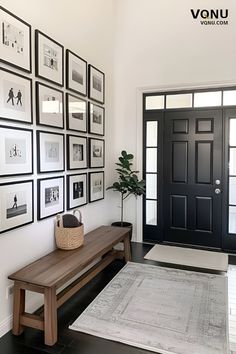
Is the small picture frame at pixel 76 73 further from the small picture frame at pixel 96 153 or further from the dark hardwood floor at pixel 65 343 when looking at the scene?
the dark hardwood floor at pixel 65 343

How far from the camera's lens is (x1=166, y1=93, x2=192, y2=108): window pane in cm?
423

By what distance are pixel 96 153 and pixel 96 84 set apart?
92 centimetres

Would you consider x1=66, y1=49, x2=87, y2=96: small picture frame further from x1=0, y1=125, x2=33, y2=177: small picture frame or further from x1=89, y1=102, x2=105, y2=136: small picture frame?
x1=0, y1=125, x2=33, y2=177: small picture frame

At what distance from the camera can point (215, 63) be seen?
3951 mm

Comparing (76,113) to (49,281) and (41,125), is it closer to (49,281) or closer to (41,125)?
(41,125)

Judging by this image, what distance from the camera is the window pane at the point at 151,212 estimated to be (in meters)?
4.53

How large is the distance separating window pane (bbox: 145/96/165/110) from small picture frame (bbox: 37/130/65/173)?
1.98 m

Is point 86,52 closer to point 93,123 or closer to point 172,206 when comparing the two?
point 93,123

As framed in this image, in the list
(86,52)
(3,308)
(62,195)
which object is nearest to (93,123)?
(86,52)

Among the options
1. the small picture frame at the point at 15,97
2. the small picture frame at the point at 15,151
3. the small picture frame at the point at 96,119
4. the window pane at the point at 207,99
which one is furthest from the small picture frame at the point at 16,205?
the window pane at the point at 207,99

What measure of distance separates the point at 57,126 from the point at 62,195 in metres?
0.72

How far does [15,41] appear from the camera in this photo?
7.37ft

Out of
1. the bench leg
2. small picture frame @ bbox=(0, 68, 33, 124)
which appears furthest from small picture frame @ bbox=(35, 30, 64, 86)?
the bench leg

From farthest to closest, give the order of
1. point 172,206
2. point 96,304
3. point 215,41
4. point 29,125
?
1. point 172,206
2. point 215,41
3. point 96,304
4. point 29,125
